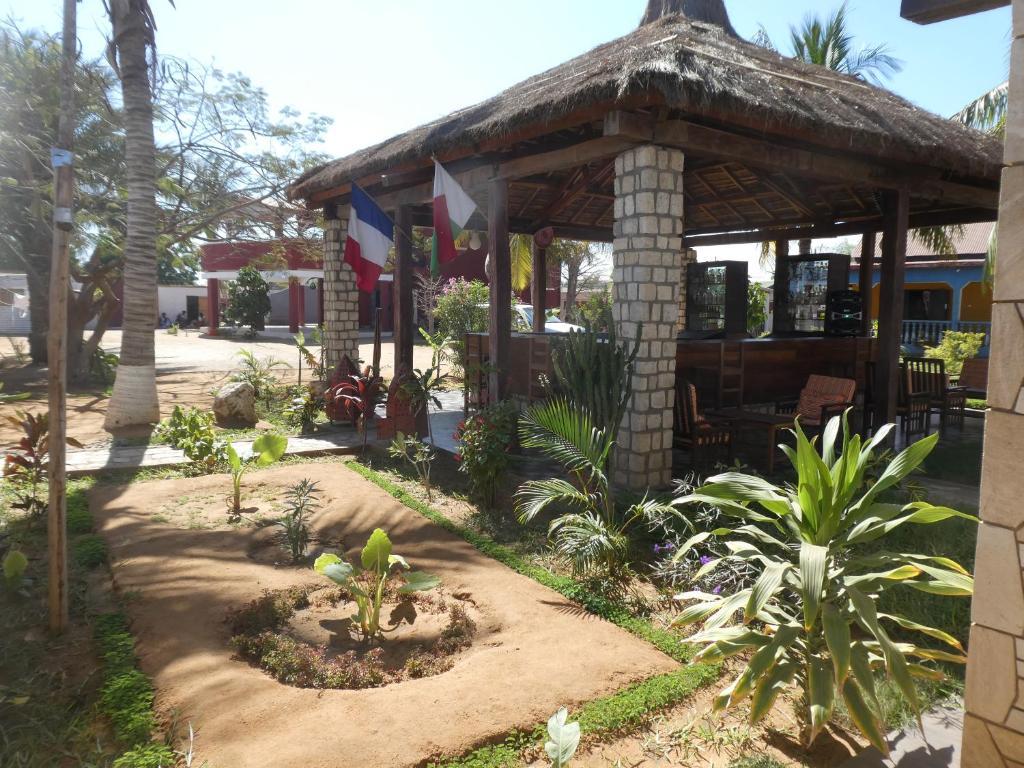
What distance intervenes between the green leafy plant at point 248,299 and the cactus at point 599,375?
26.0 meters

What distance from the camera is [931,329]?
64.6 ft

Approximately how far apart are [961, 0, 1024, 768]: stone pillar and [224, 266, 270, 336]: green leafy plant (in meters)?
29.8

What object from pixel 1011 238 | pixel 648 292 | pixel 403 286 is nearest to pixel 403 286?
pixel 403 286

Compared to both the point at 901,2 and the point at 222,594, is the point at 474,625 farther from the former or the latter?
the point at 901,2

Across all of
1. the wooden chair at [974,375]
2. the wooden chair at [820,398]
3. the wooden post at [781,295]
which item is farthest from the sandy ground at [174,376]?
the wooden chair at [974,375]

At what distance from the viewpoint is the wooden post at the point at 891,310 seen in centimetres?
795

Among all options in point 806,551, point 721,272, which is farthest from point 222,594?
point 721,272

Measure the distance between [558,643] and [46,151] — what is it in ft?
46.8

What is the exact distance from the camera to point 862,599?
2674 mm

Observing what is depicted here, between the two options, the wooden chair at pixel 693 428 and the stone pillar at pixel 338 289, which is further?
the stone pillar at pixel 338 289

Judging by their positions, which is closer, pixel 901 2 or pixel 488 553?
pixel 901 2

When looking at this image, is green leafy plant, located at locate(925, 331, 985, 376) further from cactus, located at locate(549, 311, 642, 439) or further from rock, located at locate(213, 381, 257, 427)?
rock, located at locate(213, 381, 257, 427)

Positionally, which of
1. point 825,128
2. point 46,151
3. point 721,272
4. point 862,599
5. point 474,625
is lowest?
point 474,625

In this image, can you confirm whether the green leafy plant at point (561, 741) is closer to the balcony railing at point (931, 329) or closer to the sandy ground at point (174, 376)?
the sandy ground at point (174, 376)
